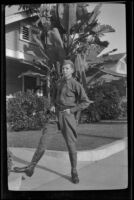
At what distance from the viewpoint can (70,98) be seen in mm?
4703

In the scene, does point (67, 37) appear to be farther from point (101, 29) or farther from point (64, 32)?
point (101, 29)

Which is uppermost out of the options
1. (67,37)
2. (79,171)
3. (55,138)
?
(67,37)

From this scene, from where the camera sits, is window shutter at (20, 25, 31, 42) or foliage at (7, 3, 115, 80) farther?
window shutter at (20, 25, 31, 42)

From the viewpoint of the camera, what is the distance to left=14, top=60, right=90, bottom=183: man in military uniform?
15.3ft

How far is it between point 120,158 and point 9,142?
4.31 ft

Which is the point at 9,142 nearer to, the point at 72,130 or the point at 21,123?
the point at 21,123

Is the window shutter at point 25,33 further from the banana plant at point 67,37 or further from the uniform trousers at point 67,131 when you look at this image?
the uniform trousers at point 67,131

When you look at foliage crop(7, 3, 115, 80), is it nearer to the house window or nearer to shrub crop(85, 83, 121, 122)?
the house window

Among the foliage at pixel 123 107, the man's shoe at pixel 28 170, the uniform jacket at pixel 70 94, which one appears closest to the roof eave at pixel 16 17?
the uniform jacket at pixel 70 94

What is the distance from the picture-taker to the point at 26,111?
473 cm

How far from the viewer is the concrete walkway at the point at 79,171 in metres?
4.67

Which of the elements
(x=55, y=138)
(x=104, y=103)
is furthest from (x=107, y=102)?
Answer: (x=55, y=138)

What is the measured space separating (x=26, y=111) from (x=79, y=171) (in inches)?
37.2

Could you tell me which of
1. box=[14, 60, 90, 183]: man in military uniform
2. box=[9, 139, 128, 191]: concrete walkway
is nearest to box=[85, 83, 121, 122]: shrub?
box=[14, 60, 90, 183]: man in military uniform
